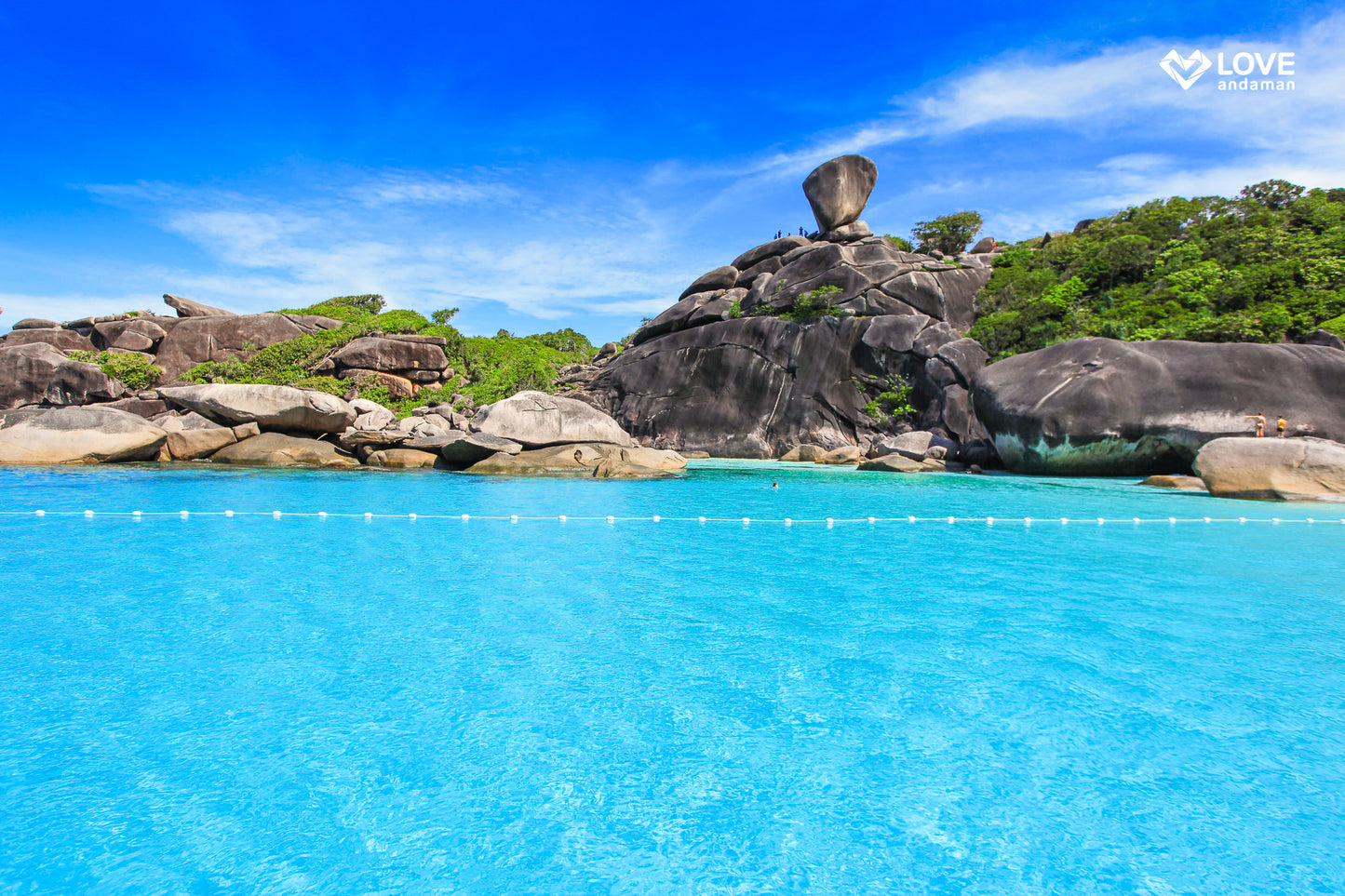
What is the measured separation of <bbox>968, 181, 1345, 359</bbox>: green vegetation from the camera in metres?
23.1

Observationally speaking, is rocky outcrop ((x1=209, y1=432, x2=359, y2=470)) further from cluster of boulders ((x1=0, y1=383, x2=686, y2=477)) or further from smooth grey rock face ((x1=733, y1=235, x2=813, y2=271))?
smooth grey rock face ((x1=733, y1=235, x2=813, y2=271))

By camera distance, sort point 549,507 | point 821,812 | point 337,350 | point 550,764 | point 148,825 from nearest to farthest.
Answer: point 148,825
point 821,812
point 550,764
point 549,507
point 337,350

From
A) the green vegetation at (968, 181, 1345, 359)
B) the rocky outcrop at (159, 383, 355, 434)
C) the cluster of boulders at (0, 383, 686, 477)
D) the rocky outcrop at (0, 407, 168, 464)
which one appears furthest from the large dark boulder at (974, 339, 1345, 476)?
the rocky outcrop at (0, 407, 168, 464)

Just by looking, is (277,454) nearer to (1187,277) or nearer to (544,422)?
(544,422)

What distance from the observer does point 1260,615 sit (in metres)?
5.09

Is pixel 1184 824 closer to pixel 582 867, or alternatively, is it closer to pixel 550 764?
pixel 582 867

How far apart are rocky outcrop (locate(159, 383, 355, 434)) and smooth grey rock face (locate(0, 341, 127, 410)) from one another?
17.4 m

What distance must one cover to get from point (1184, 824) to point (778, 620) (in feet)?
8.87

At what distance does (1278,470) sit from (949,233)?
3233cm

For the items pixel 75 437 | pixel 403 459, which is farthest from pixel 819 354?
pixel 75 437

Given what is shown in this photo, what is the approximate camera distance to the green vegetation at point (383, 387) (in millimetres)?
33656

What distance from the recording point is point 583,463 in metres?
18.9

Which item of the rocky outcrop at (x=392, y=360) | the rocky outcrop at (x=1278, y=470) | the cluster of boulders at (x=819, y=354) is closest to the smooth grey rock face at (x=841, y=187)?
the cluster of boulders at (x=819, y=354)

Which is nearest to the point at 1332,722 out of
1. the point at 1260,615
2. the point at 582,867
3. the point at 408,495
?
the point at 1260,615
